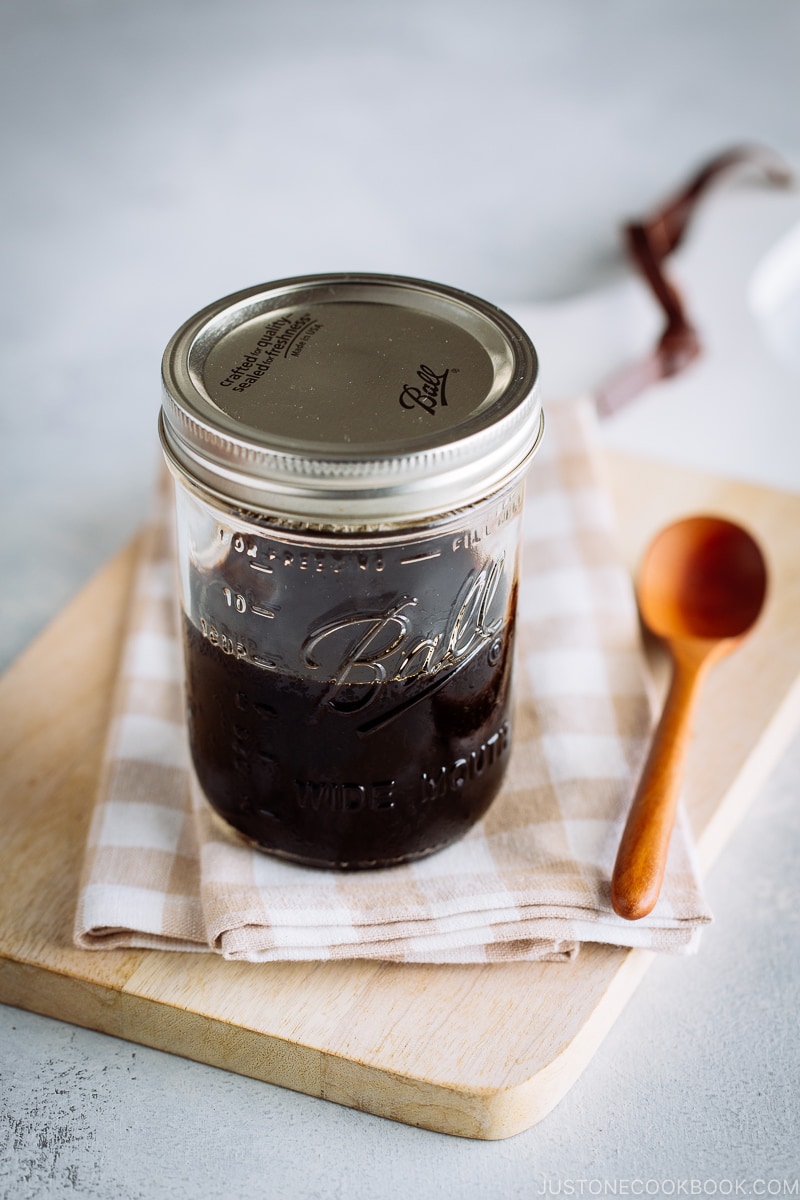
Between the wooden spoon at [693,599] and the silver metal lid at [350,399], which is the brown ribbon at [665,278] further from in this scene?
the silver metal lid at [350,399]

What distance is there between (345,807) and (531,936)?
0.13 meters

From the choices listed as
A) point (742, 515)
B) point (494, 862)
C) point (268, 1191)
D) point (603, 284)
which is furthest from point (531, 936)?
point (603, 284)

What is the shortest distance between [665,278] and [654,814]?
85 cm

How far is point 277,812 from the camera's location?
2.32 ft

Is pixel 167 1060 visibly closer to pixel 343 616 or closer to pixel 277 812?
pixel 277 812

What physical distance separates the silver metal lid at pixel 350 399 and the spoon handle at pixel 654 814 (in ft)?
0.78

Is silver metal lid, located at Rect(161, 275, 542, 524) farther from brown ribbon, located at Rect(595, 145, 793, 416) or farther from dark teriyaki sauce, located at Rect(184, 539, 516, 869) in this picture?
brown ribbon, located at Rect(595, 145, 793, 416)

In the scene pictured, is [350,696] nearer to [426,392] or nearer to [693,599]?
[426,392]

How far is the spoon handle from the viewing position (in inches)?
26.8

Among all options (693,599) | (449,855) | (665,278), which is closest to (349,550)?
(449,855)

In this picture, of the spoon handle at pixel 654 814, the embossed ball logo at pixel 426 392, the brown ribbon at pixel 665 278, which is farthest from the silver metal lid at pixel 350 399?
the brown ribbon at pixel 665 278

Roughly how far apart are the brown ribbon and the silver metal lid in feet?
2.09

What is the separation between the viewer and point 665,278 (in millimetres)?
1398

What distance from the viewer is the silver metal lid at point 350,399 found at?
1.87 feet
